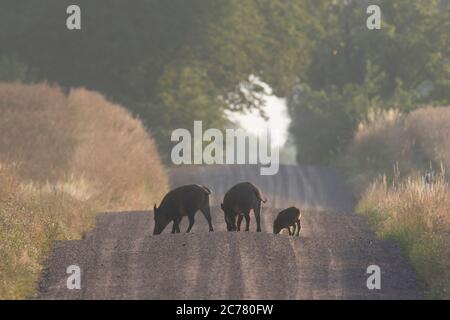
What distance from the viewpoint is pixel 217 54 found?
158 ft

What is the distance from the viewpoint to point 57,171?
27609 mm

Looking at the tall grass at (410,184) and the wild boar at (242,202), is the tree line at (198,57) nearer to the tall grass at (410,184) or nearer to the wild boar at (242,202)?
the tall grass at (410,184)

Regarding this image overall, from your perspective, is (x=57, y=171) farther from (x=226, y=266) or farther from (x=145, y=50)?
(x=145, y=50)

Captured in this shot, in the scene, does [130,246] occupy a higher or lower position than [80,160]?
lower

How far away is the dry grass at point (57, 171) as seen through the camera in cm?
1759

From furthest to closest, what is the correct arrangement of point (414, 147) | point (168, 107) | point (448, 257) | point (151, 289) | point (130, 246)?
point (168, 107), point (414, 147), point (130, 246), point (448, 257), point (151, 289)

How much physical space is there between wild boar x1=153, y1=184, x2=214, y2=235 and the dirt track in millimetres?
679

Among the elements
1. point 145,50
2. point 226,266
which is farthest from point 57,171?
point 145,50

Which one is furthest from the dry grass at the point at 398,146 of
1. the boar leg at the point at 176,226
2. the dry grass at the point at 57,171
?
the boar leg at the point at 176,226

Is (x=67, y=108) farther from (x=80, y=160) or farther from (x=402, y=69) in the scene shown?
(x=402, y=69)

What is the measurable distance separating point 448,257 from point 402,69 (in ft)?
104

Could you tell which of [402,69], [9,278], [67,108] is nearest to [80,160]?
[67,108]

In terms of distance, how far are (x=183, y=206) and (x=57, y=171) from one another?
7.63m

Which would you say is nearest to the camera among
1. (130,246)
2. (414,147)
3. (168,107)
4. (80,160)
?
(130,246)
